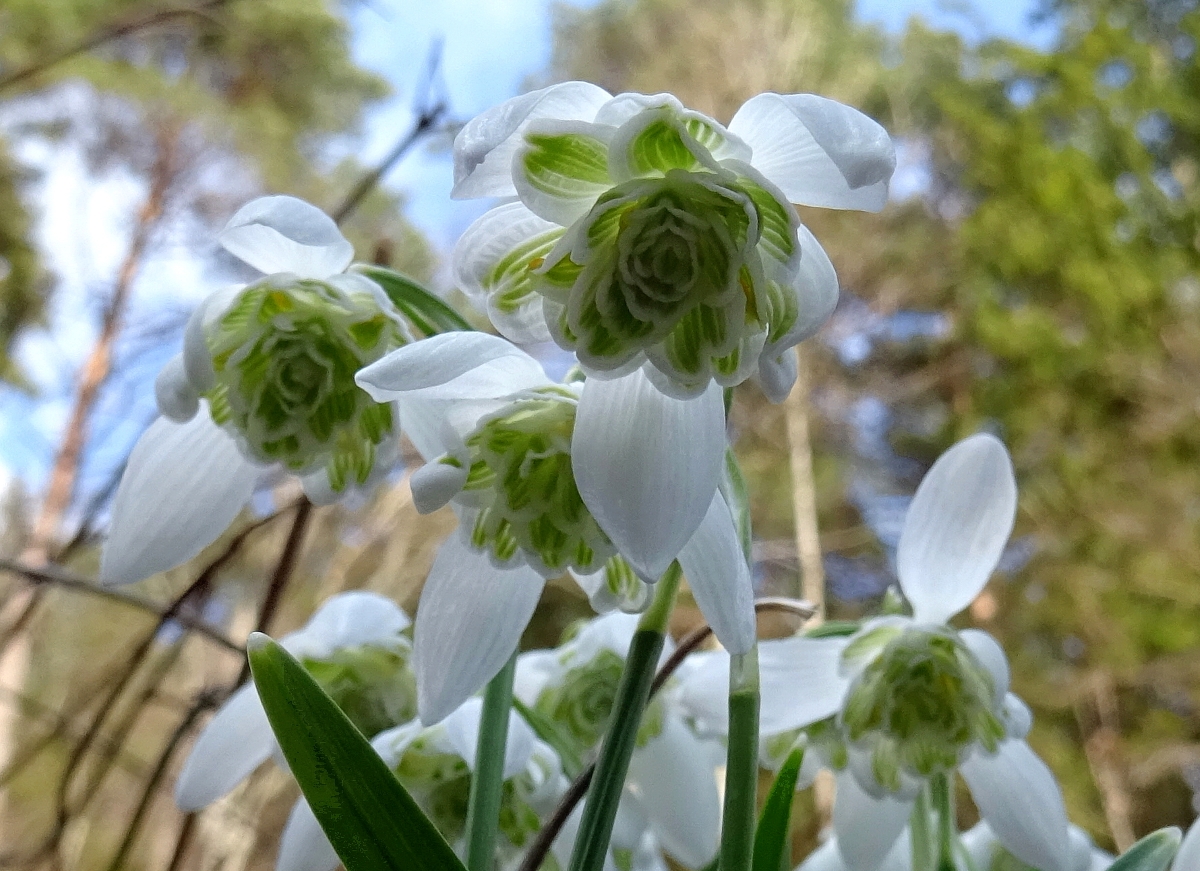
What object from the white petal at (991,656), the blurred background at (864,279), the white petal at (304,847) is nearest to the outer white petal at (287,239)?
the white petal at (304,847)

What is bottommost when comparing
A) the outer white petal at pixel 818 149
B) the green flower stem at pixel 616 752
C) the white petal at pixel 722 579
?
the green flower stem at pixel 616 752

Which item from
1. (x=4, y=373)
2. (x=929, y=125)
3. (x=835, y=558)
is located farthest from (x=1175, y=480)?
(x=4, y=373)

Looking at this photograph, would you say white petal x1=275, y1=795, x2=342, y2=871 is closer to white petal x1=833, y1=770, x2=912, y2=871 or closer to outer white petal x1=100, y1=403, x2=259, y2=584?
outer white petal x1=100, y1=403, x2=259, y2=584

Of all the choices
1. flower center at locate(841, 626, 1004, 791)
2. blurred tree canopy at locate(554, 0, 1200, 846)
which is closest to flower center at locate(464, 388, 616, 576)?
flower center at locate(841, 626, 1004, 791)

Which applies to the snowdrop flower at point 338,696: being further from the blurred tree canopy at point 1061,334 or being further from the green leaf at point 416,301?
the blurred tree canopy at point 1061,334

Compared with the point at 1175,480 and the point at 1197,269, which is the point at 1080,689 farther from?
the point at 1197,269
